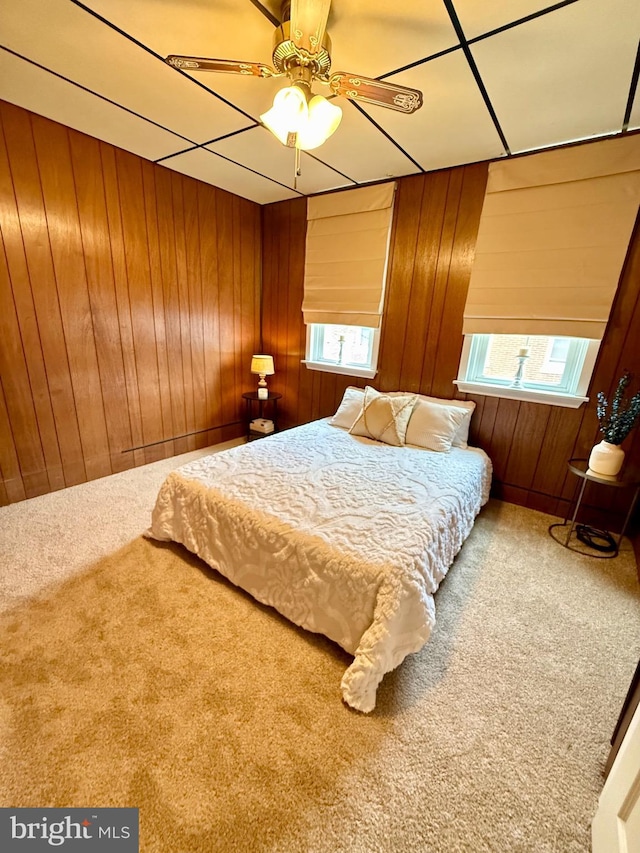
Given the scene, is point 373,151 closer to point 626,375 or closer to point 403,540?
point 626,375

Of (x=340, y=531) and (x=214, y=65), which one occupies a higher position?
(x=214, y=65)

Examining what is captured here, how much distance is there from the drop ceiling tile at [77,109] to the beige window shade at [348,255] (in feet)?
4.42

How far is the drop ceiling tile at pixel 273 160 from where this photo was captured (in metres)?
2.37

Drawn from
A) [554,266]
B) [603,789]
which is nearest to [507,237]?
[554,266]

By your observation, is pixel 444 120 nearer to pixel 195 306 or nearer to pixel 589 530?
pixel 195 306

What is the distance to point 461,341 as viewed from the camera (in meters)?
2.83

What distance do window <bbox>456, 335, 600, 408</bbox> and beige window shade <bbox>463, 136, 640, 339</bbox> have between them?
6.9 inches

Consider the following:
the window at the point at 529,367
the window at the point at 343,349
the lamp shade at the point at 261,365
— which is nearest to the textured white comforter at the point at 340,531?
the window at the point at 529,367

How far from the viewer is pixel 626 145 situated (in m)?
2.06

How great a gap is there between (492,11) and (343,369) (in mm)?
2450

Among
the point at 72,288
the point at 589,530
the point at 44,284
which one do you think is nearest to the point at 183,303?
the point at 72,288

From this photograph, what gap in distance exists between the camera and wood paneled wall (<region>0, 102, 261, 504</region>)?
230cm

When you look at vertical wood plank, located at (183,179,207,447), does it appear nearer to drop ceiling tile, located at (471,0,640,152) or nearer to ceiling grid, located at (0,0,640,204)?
ceiling grid, located at (0,0,640,204)

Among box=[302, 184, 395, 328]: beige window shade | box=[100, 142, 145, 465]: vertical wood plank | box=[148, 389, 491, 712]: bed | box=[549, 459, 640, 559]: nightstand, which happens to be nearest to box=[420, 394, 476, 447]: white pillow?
box=[148, 389, 491, 712]: bed
